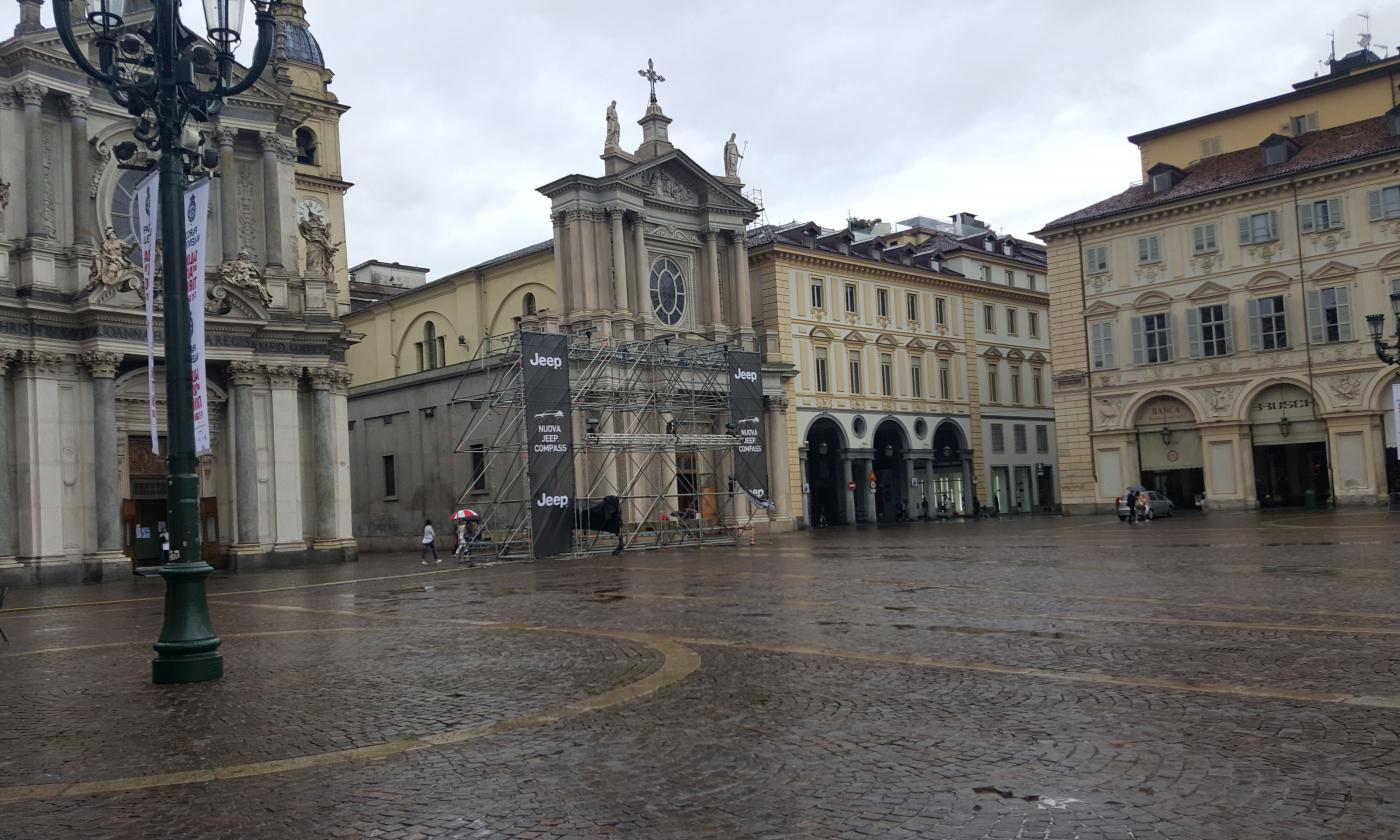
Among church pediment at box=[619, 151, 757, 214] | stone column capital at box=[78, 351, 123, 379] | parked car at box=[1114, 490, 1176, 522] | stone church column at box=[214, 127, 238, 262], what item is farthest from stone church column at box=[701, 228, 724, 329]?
stone column capital at box=[78, 351, 123, 379]

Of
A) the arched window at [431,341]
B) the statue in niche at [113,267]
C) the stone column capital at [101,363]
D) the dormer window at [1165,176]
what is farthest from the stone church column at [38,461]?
the dormer window at [1165,176]

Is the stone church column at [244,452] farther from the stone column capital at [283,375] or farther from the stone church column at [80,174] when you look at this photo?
the stone church column at [80,174]

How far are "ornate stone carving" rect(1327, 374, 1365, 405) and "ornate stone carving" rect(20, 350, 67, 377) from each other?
47.3 metres

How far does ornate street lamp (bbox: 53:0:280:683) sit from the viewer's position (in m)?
12.1

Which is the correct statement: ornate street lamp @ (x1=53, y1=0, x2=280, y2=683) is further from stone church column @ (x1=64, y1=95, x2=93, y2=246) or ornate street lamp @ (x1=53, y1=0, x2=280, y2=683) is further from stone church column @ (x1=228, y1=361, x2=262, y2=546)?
stone church column @ (x1=228, y1=361, x2=262, y2=546)

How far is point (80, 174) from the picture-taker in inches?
1420

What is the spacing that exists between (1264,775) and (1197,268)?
2028 inches

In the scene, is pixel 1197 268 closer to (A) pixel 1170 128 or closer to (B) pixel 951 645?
(A) pixel 1170 128

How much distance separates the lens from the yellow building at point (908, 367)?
5794cm

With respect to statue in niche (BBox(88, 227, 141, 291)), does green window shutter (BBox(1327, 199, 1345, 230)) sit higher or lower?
higher

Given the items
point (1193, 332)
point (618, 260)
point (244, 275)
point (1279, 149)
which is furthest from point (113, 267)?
point (1279, 149)

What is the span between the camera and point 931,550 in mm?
31859

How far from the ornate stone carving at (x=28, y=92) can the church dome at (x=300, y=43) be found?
63.3 feet

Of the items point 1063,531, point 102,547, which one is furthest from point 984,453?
point 102,547
